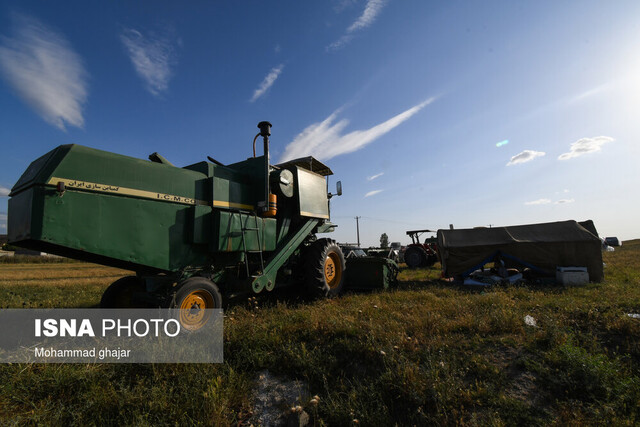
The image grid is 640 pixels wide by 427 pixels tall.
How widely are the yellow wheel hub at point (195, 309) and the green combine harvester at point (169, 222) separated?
0.02 meters

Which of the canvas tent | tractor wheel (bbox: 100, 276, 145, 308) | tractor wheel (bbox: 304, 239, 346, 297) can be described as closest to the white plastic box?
the canvas tent

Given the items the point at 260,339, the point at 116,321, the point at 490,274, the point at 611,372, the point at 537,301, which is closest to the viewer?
the point at 611,372

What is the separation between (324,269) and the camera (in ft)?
21.3

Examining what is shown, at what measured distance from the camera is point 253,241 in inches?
217

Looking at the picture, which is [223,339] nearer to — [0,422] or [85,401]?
[85,401]

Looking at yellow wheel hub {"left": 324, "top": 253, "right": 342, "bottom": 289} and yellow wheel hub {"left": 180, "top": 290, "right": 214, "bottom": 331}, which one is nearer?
yellow wheel hub {"left": 180, "top": 290, "right": 214, "bottom": 331}

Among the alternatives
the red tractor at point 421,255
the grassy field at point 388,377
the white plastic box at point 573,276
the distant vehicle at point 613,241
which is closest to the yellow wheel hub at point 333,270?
the grassy field at point 388,377

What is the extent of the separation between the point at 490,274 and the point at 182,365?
31.3 ft

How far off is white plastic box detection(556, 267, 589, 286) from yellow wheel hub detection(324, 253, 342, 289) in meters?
6.42

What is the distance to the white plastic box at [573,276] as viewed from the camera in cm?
790

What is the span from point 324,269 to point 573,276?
716 centimetres

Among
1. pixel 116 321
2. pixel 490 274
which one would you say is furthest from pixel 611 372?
pixel 490 274

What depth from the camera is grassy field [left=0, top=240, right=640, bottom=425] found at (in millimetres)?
2375

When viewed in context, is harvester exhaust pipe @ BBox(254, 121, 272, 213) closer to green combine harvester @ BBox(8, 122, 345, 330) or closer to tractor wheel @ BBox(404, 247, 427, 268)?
green combine harvester @ BBox(8, 122, 345, 330)
